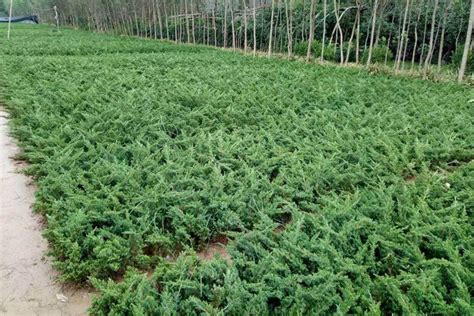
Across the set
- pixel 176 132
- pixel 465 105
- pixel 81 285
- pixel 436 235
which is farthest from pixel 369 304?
pixel 465 105

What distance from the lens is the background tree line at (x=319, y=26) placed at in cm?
1165

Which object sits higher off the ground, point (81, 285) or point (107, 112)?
point (107, 112)

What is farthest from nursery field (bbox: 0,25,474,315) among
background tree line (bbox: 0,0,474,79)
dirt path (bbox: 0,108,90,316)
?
background tree line (bbox: 0,0,474,79)

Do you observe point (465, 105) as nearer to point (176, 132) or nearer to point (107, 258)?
point (176, 132)

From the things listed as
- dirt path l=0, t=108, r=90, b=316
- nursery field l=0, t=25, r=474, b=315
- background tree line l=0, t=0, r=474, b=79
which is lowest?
dirt path l=0, t=108, r=90, b=316

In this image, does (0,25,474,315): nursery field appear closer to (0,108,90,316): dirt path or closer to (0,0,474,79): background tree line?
(0,108,90,316): dirt path

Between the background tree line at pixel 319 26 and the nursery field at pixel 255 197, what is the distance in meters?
5.29

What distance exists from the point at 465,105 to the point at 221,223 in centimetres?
499

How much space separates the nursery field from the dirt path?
142 mm

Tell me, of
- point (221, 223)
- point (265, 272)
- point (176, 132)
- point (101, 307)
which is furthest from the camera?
point (176, 132)

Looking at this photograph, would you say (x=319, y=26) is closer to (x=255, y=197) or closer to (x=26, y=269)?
(x=255, y=197)

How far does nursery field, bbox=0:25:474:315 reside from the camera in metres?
2.44

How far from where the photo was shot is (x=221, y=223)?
10.4ft

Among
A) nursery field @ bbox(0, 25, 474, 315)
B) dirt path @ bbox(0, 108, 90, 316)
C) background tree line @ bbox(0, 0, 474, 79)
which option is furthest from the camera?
background tree line @ bbox(0, 0, 474, 79)
